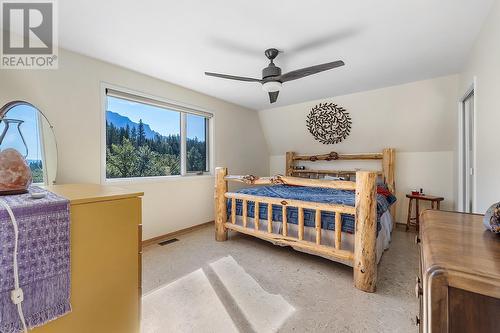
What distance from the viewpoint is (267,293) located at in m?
1.97

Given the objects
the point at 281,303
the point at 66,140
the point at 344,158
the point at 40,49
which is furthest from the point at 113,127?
the point at 344,158

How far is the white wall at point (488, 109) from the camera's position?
166cm

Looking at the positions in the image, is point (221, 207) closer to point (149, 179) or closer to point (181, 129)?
point (149, 179)

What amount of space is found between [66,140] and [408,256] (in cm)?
420

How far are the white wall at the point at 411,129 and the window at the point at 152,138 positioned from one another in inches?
81.3

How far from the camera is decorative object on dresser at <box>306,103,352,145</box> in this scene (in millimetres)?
4113

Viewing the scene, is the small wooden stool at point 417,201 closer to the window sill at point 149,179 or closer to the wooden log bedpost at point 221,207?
the wooden log bedpost at point 221,207

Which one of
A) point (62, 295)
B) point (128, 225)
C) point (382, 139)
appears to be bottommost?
point (62, 295)

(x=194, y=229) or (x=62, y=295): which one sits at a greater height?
(x=62, y=295)

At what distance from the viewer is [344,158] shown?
179 inches

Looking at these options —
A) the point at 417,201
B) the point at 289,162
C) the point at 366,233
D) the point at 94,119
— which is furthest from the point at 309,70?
the point at 289,162

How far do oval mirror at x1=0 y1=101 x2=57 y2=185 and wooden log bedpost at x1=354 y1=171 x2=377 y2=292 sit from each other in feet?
9.26

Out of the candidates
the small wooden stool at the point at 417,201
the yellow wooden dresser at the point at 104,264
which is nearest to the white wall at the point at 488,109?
the small wooden stool at the point at 417,201

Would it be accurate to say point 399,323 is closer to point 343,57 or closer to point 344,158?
point 343,57
